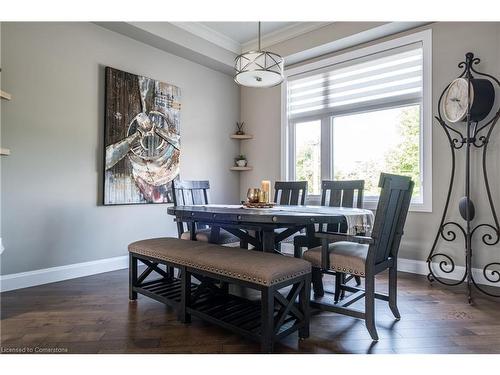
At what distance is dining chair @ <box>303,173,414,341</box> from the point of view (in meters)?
1.82

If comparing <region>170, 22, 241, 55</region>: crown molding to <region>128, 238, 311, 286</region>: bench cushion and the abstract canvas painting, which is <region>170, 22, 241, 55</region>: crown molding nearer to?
the abstract canvas painting

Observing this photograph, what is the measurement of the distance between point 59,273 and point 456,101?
4.15 metres

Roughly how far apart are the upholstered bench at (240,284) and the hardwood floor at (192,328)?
0.31 ft

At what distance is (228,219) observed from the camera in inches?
86.4

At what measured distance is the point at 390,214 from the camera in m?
1.92

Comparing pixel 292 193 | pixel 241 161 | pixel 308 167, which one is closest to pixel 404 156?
pixel 308 167

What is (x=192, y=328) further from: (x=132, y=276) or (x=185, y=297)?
(x=132, y=276)

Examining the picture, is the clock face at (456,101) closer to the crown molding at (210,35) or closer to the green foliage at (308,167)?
the green foliage at (308,167)

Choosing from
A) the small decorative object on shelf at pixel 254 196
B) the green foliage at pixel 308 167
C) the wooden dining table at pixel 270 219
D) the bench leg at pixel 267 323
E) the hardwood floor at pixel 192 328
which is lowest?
the hardwood floor at pixel 192 328

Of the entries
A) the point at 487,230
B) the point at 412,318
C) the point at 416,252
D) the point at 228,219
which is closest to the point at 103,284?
the point at 228,219

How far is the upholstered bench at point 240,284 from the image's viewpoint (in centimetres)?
167

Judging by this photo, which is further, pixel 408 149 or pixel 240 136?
pixel 240 136

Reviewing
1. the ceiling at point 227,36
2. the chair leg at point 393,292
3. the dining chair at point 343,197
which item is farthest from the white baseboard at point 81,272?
the ceiling at point 227,36

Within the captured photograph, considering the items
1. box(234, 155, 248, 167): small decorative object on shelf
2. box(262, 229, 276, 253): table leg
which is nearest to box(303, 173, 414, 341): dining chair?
box(262, 229, 276, 253): table leg
